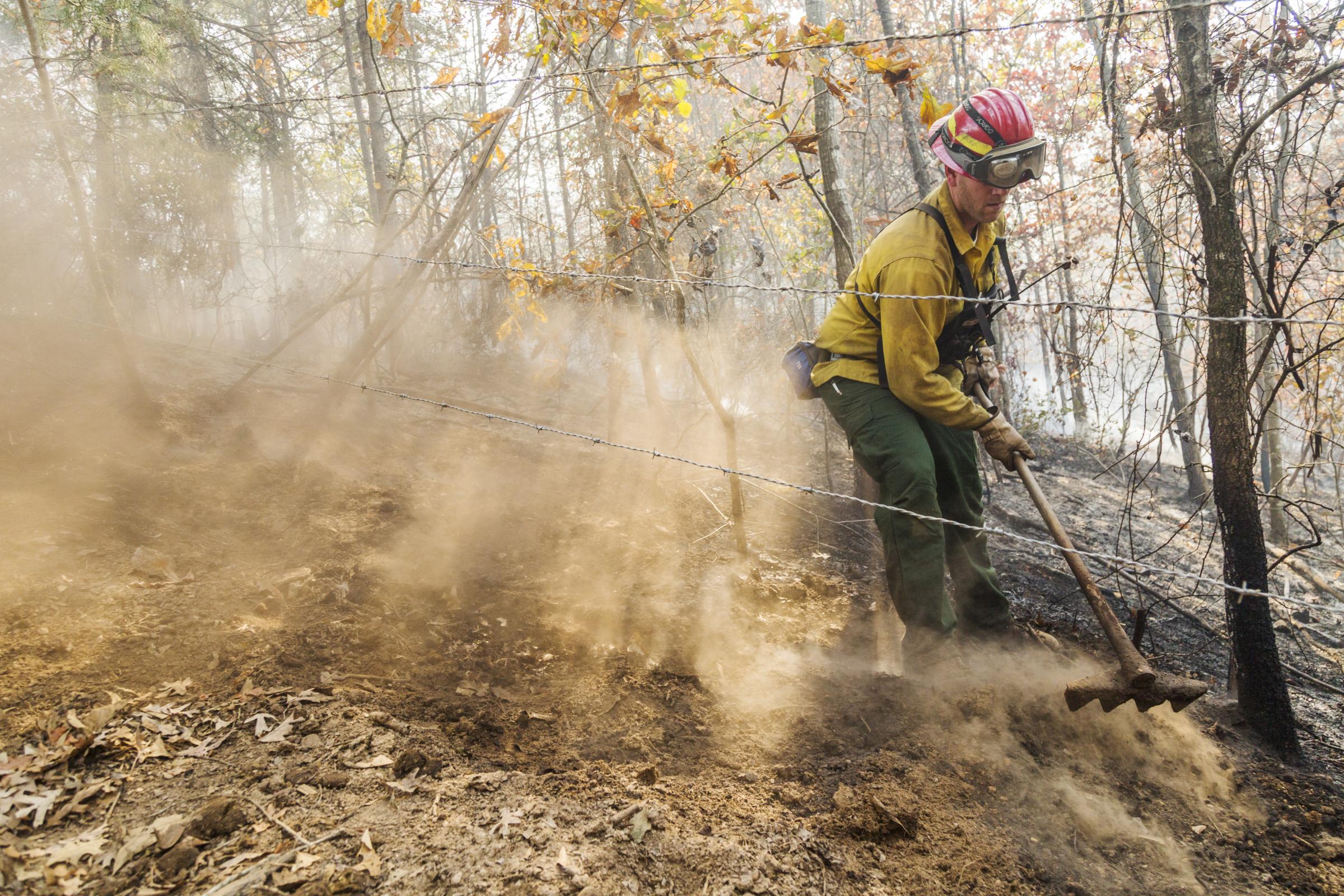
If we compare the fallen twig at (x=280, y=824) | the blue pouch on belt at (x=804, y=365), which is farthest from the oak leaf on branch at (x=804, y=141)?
the fallen twig at (x=280, y=824)

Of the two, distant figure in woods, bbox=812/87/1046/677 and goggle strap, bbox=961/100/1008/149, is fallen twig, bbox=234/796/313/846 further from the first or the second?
goggle strap, bbox=961/100/1008/149

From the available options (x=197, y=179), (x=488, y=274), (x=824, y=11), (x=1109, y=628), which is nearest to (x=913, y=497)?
(x=1109, y=628)

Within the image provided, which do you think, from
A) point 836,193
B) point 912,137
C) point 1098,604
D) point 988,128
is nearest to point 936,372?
point 988,128

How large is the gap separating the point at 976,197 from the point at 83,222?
609cm

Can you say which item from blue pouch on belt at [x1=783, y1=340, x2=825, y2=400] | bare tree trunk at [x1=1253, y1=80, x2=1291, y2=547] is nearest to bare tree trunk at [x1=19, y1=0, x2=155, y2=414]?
blue pouch on belt at [x1=783, y1=340, x2=825, y2=400]

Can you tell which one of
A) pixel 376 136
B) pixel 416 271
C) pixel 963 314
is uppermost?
pixel 376 136

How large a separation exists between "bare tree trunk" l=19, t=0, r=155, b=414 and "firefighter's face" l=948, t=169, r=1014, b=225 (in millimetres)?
5861

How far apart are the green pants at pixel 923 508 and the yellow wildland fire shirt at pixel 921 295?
175 millimetres

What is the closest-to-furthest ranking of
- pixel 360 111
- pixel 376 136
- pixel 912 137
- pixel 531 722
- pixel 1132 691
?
pixel 1132 691 → pixel 531 722 → pixel 912 137 → pixel 376 136 → pixel 360 111

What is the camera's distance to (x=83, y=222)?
5168mm

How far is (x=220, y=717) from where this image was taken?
2.56m

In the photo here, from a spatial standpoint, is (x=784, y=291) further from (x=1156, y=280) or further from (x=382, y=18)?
(x=1156, y=280)

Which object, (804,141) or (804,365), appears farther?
(804,141)

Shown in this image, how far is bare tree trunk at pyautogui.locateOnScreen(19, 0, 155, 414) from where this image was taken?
4.96 metres
